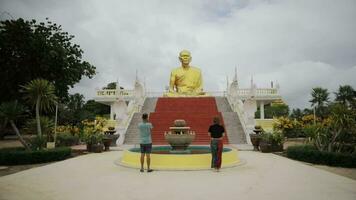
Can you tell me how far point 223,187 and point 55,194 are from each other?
3877 mm

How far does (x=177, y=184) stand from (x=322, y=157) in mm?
7277

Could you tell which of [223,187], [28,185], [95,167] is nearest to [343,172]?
[223,187]

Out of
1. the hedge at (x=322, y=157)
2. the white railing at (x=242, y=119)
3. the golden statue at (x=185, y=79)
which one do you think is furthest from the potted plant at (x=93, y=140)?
the golden statue at (x=185, y=79)

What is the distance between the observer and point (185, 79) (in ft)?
117

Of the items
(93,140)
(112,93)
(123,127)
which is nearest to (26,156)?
(93,140)

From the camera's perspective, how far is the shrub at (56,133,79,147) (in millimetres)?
21591

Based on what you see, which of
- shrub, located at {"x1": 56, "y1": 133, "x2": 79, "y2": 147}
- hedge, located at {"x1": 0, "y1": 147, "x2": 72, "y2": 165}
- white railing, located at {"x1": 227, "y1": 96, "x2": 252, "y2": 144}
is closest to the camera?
hedge, located at {"x1": 0, "y1": 147, "x2": 72, "y2": 165}

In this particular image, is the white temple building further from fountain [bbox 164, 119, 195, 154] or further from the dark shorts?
the dark shorts

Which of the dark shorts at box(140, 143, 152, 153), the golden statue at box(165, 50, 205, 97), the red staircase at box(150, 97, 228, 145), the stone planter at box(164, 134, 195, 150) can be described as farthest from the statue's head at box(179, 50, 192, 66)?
the dark shorts at box(140, 143, 152, 153)

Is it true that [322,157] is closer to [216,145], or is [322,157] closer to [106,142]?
[216,145]

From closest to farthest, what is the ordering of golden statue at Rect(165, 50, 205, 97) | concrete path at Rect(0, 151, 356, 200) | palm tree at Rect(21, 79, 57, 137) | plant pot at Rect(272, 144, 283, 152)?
concrete path at Rect(0, 151, 356, 200) → palm tree at Rect(21, 79, 57, 137) → plant pot at Rect(272, 144, 283, 152) → golden statue at Rect(165, 50, 205, 97)

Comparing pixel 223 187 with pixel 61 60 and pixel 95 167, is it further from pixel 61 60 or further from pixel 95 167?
pixel 61 60

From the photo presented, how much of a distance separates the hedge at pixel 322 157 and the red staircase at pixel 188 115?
301 inches

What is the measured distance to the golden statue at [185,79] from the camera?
35.6 metres
